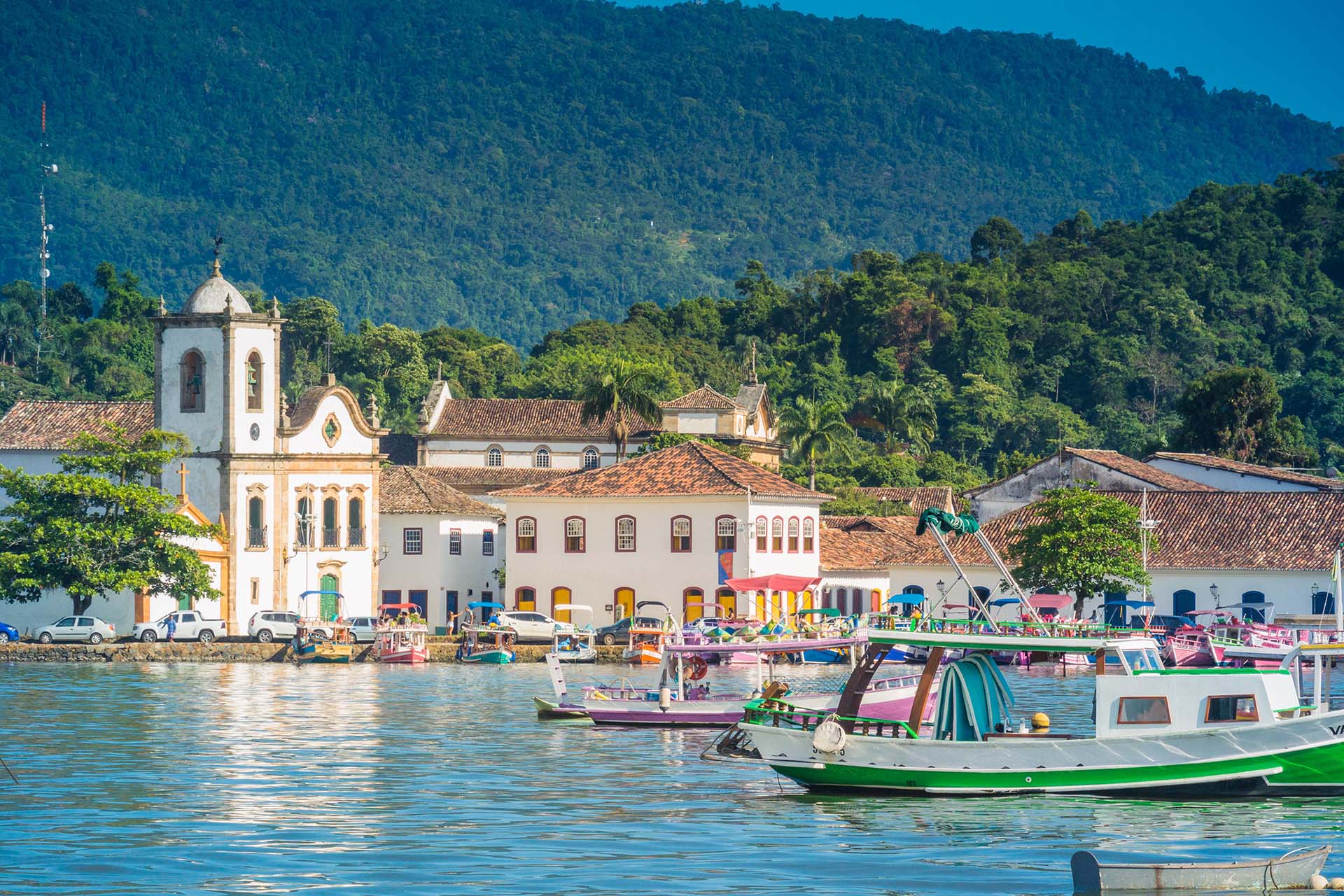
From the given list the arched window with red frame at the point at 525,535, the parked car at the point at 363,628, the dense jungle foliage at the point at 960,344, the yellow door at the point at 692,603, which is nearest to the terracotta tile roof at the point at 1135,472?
the yellow door at the point at 692,603

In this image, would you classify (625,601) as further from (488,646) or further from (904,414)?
(904,414)

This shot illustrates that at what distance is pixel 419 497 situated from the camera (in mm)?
90062

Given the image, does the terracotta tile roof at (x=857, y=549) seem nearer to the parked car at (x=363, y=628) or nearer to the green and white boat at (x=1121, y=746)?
the parked car at (x=363, y=628)

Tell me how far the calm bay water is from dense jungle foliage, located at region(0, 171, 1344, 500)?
8279 centimetres

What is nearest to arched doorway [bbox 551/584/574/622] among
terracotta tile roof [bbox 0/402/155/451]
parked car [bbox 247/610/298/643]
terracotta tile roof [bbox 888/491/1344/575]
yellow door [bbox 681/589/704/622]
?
yellow door [bbox 681/589/704/622]

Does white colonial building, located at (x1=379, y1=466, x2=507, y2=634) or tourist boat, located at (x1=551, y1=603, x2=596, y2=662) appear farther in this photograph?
white colonial building, located at (x1=379, y1=466, x2=507, y2=634)

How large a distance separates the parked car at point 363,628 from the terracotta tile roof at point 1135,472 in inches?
1171

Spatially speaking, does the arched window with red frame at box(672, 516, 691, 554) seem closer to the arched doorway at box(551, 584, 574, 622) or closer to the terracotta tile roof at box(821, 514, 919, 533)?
the arched doorway at box(551, 584, 574, 622)

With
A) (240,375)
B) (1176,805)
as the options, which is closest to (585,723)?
(1176,805)

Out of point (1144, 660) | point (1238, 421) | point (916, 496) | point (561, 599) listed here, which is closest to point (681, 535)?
point (561, 599)

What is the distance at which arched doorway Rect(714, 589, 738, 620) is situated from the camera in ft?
254

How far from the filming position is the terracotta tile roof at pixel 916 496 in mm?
103688

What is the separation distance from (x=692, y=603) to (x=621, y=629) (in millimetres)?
4240

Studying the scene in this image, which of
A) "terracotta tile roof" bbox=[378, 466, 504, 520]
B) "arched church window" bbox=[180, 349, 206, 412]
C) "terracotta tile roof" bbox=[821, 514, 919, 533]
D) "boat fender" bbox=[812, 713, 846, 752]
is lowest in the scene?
"boat fender" bbox=[812, 713, 846, 752]
